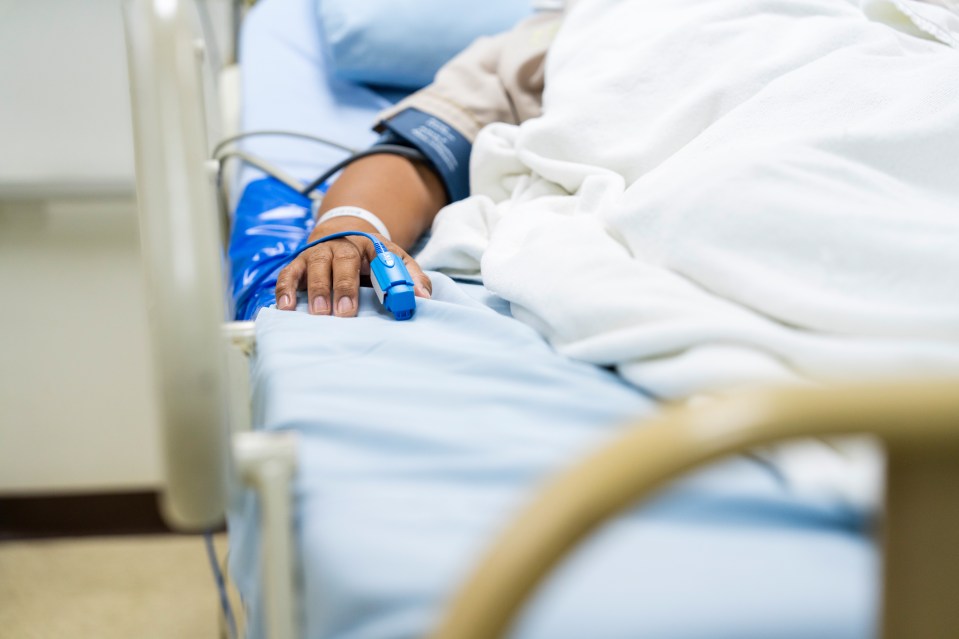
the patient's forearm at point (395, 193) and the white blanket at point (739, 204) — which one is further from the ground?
the white blanket at point (739, 204)

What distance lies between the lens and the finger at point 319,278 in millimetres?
877

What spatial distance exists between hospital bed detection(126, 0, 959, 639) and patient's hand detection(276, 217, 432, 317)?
20 centimetres

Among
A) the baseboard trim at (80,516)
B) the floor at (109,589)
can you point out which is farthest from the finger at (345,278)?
the baseboard trim at (80,516)

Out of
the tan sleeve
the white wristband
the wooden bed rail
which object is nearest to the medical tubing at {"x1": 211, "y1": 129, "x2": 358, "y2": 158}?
the tan sleeve

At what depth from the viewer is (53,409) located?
1.80m

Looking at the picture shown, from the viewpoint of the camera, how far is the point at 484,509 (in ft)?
1.66

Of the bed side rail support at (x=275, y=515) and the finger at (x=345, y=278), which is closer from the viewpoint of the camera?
the bed side rail support at (x=275, y=515)

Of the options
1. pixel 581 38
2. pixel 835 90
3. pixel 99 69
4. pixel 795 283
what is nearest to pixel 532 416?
pixel 795 283

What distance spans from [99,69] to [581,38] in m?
1.09

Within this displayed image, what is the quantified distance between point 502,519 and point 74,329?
1624 mm

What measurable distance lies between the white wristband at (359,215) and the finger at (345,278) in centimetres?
11

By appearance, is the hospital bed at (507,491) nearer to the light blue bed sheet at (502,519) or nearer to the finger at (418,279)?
the light blue bed sheet at (502,519)

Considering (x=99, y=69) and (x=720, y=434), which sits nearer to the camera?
(x=720, y=434)

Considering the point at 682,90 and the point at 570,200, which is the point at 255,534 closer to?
the point at 570,200
